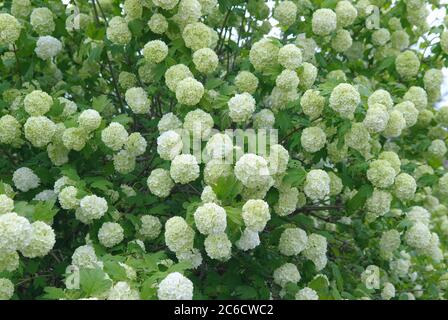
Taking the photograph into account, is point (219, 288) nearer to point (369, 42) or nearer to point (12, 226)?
point (12, 226)

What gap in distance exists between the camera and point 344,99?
3400 mm

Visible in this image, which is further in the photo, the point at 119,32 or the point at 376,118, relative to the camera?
the point at 119,32

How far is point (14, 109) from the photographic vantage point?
13.0 ft

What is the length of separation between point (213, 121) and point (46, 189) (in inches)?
53.7

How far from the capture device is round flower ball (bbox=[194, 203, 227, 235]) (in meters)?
2.91

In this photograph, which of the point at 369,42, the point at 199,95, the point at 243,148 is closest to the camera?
the point at 243,148

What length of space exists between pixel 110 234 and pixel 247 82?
134 cm

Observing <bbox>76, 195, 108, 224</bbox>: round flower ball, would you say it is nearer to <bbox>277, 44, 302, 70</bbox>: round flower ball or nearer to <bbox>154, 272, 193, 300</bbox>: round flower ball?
<bbox>154, 272, 193, 300</bbox>: round flower ball

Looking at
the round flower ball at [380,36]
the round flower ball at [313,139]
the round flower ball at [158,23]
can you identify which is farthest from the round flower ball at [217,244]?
the round flower ball at [380,36]

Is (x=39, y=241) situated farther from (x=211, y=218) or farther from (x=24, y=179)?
(x=24, y=179)

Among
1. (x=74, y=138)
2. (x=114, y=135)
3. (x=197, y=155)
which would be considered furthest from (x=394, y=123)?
(x=74, y=138)

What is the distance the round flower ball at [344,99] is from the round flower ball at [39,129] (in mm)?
1772

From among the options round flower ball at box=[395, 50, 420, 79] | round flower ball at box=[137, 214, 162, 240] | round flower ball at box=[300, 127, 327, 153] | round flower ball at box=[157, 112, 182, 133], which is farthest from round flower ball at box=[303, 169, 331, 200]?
round flower ball at box=[395, 50, 420, 79]
